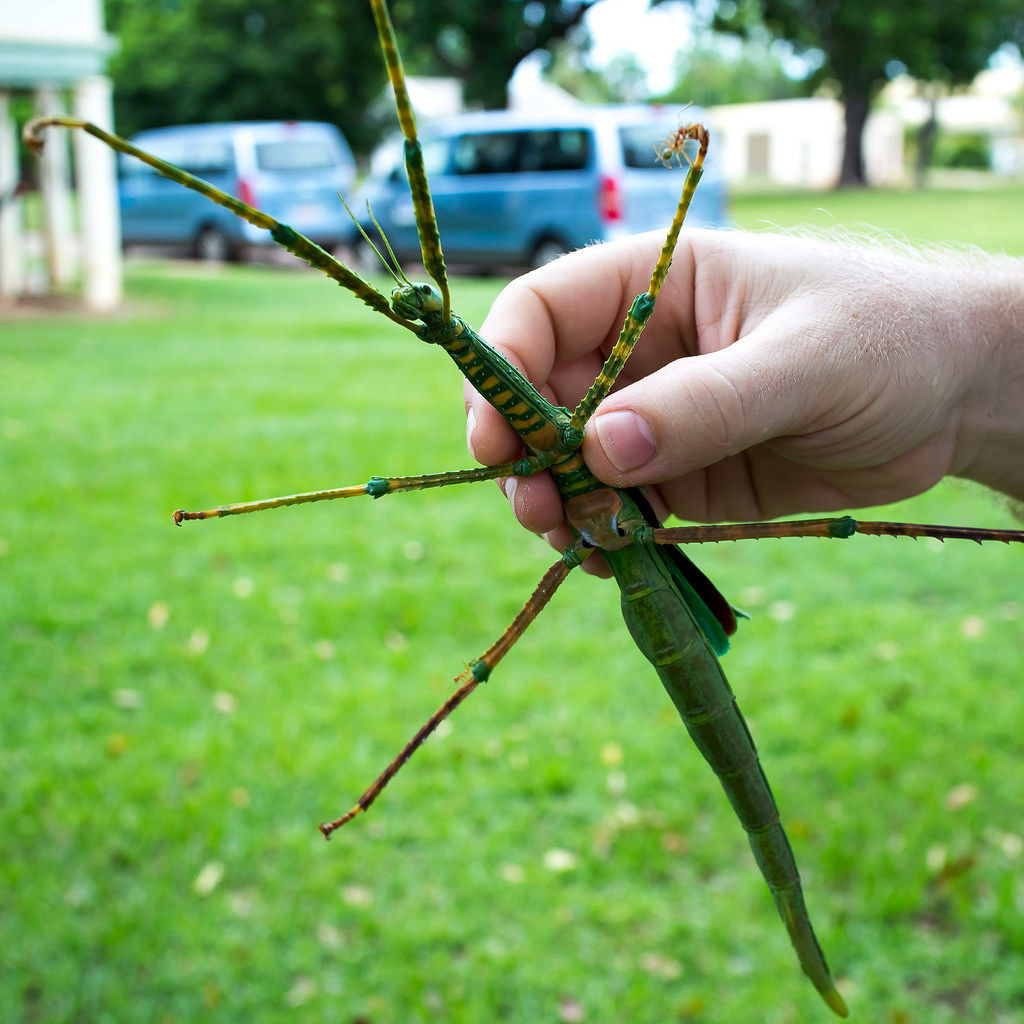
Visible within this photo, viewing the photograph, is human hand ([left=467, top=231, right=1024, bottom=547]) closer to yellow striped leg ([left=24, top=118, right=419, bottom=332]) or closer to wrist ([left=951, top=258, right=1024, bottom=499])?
wrist ([left=951, top=258, right=1024, bottom=499])

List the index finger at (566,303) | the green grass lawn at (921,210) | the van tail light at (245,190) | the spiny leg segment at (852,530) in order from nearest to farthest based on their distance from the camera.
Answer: the spiny leg segment at (852,530) < the index finger at (566,303) < the van tail light at (245,190) < the green grass lawn at (921,210)

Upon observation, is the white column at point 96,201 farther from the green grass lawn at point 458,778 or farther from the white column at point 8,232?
the green grass lawn at point 458,778

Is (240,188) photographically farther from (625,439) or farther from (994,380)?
(625,439)

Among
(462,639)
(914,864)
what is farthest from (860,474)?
(462,639)

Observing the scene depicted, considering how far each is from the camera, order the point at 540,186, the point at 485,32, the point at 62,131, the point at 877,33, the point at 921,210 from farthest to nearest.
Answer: the point at 877,33, the point at 485,32, the point at 921,210, the point at 540,186, the point at 62,131

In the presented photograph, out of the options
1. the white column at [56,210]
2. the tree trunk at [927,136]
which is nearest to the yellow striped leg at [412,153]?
the white column at [56,210]

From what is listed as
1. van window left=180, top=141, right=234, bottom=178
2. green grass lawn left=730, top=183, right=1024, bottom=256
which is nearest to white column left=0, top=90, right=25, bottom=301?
van window left=180, top=141, right=234, bottom=178

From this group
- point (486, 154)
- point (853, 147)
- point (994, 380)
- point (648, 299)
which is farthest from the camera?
point (853, 147)

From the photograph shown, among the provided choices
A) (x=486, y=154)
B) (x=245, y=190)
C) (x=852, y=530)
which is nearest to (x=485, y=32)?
(x=245, y=190)
